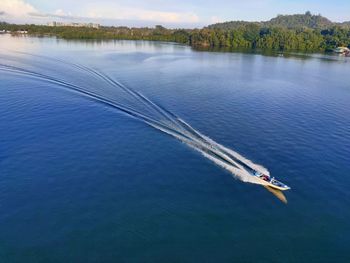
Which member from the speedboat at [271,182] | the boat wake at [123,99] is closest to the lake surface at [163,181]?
the boat wake at [123,99]

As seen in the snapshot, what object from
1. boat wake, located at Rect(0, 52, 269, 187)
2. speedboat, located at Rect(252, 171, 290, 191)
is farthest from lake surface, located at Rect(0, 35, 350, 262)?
speedboat, located at Rect(252, 171, 290, 191)

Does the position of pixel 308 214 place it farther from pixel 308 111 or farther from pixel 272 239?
pixel 308 111

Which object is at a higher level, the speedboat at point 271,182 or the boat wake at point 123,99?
the boat wake at point 123,99

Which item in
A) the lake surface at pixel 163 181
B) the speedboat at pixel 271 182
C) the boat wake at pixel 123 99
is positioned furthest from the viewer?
the boat wake at pixel 123 99

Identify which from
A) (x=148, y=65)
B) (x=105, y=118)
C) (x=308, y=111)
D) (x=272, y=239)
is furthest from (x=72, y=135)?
(x=148, y=65)

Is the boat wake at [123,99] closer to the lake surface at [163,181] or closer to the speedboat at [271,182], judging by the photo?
the speedboat at [271,182]

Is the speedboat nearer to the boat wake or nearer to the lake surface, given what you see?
the boat wake

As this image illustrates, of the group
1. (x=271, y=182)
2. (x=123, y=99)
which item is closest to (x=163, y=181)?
(x=271, y=182)
